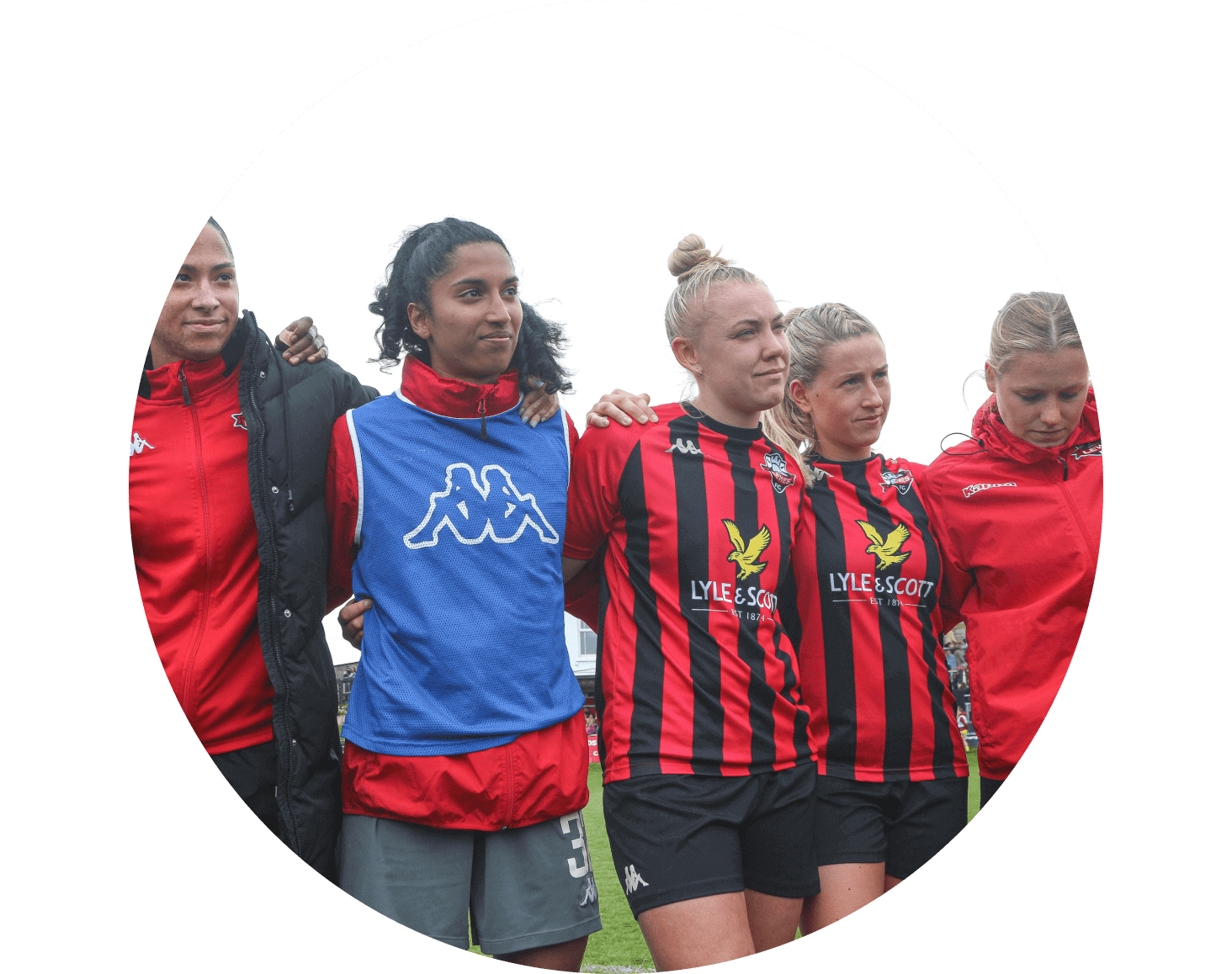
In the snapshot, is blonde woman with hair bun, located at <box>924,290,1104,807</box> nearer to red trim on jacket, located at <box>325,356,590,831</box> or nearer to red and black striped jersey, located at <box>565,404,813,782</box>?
red and black striped jersey, located at <box>565,404,813,782</box>

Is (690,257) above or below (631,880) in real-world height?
above

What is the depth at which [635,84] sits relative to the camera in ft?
11.2

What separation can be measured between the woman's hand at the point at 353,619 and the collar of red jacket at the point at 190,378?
2.55 ft

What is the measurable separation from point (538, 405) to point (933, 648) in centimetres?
148

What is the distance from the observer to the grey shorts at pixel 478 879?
3047 mm

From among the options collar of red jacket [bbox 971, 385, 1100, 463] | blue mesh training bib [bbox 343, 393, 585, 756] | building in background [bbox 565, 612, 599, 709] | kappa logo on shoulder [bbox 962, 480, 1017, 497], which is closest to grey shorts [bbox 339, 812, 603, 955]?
blue mesh training bib [bbox 343, 393, 585, 756]

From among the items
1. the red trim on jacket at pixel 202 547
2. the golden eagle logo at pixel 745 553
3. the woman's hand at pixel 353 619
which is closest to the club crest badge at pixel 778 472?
the golden eagle logo at pixel 745 553

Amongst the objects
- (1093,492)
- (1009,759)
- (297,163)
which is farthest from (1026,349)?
(297,163)

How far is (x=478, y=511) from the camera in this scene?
311 cm

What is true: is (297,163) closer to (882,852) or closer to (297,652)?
(297,652)

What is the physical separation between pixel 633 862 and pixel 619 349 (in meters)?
1.51

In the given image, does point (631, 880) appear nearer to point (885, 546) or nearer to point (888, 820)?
point (888, 820)

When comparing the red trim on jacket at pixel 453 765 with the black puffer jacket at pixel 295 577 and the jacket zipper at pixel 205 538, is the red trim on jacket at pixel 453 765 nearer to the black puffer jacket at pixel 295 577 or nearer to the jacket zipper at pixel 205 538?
the black puffer jacket at pixel 295 577

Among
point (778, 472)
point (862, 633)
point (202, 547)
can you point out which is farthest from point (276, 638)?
point (862, 633)
